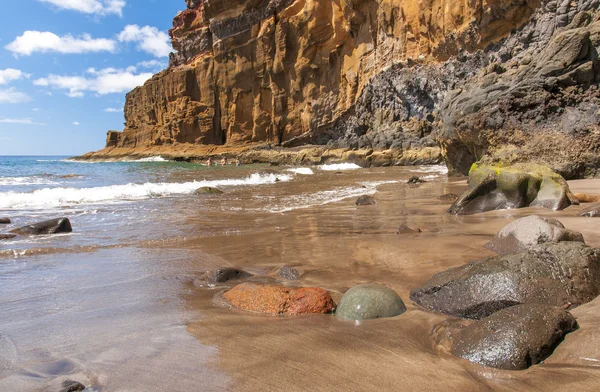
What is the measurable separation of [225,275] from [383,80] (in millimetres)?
29543

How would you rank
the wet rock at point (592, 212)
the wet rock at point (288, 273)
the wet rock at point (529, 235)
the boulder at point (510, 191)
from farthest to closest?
the boulder at point (510, 191) < the wet rock at point (592, 212) < the wet rock at point (288, 273) < the wet rock at point (529, 235)

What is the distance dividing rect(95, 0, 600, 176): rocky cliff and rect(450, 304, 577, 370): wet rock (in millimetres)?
7778

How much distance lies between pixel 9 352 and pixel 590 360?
2.77m

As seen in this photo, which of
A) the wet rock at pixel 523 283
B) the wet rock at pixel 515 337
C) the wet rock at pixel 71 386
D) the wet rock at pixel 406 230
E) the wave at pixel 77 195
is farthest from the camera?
the wave at pixel 77 195

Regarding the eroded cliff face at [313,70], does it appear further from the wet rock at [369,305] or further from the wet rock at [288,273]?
the wet rock at [369,305]

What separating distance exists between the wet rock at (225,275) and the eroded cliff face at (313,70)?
910 inches

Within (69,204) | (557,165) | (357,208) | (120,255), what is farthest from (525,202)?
(69,204)

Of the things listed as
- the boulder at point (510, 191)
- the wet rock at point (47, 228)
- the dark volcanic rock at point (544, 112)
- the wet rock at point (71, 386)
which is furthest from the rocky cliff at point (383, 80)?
the wet rock at point (71, 386)

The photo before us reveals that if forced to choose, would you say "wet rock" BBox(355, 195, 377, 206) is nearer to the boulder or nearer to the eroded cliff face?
the boulder

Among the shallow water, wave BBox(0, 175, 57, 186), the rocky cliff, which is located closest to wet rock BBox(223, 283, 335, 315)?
the shallow water

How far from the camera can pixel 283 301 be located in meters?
2.76

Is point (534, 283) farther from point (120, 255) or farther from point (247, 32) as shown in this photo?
point (247, 32)

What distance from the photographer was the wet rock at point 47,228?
574cm

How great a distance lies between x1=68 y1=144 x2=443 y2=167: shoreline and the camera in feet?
80.4
